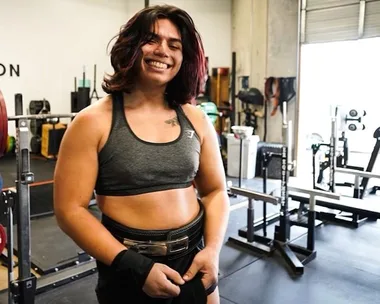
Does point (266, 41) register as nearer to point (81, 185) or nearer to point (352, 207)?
point (352, 207)

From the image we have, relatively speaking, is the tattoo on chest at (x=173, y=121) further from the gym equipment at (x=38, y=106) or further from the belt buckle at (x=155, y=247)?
the gym equipment at (x=38, y=106)

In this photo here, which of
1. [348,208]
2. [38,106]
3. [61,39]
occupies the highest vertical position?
[61,39]

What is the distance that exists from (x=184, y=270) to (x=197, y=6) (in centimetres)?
725

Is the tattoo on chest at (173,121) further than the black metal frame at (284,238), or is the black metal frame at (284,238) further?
the black metal frame at (284,238)

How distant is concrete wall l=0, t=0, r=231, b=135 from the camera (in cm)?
712

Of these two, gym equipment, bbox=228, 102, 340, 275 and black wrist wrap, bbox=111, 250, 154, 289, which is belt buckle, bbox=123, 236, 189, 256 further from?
gym equipment, bbox=228, 102, 340, 275

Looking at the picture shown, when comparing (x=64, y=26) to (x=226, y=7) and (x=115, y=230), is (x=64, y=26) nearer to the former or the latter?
(x=226, y=7)

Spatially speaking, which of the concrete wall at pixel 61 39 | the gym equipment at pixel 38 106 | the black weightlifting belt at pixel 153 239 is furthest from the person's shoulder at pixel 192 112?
the concrete wall at pixel 61 39

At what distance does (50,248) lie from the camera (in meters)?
3.46

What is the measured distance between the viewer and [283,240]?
139 inches

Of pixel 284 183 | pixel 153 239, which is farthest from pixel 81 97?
pixel 153 239

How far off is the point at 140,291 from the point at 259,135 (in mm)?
6209

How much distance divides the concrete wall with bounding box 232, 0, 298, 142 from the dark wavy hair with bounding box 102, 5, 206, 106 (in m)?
5.61

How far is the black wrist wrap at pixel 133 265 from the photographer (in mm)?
1094
